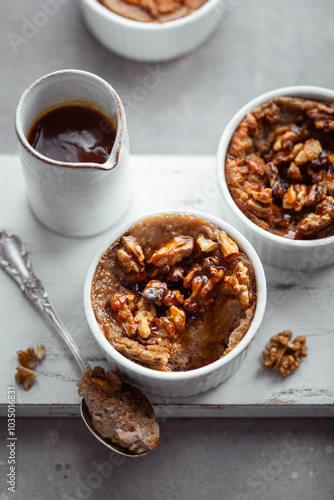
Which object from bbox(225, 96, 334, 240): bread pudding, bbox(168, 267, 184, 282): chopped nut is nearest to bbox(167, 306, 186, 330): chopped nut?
bbox(168, 267, 184, 282): chopped nut

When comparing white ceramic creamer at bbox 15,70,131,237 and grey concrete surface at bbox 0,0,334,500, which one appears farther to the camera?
grey concrete surface at bbox 0,0,334,500

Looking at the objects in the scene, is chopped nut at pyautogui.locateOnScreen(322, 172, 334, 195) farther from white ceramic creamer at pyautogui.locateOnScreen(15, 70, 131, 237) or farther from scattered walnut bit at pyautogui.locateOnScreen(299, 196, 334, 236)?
white ceramic creamer at pyautogui.locateOnScreen(15, 70, 131, 237)

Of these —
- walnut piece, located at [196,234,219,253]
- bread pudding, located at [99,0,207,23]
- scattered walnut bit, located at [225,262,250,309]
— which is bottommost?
scattered walnut bit, located at [225,262,250,309]

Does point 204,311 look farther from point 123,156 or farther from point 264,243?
point 123,156

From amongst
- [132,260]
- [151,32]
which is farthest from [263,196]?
[151,32]

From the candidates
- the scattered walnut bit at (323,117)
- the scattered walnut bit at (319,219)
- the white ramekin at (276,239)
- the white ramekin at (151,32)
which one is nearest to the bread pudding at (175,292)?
the white ramekin at (276,239)

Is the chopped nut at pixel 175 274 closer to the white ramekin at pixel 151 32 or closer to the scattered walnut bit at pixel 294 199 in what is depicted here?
the scattered walnut bit at pixel 294 199

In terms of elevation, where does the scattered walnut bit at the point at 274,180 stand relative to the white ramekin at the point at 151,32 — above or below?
below
